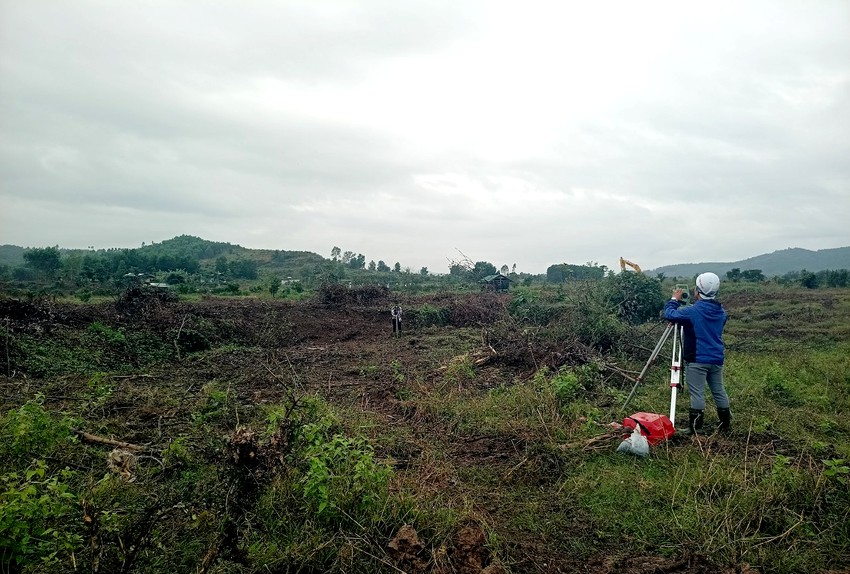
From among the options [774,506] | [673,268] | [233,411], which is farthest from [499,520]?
[673,268]

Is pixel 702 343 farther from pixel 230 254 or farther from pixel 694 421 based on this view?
pixel 230 254

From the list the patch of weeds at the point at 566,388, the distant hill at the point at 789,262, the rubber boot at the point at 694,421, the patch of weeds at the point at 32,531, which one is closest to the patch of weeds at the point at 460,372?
the patch of weeds at the point at 566,388

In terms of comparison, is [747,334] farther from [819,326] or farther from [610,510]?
[610,510]

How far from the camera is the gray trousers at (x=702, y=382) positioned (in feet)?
17.2

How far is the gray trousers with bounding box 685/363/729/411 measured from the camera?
17.2 feet

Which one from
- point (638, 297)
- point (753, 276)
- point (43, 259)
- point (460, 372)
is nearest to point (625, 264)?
point (638, 297)

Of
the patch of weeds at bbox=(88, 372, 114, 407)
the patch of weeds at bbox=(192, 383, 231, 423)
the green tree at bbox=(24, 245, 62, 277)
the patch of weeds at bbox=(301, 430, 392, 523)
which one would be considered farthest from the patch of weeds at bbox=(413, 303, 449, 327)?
the green tree at bbox=(24, 245, 62, 277)

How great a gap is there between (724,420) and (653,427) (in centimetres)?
104

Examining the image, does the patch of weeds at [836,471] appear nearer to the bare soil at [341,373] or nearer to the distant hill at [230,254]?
the bare soil at [341,373]

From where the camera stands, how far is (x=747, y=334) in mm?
13703

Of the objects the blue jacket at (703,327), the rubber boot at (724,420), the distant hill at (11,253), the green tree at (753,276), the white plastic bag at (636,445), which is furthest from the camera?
the distant hill at (11,253)

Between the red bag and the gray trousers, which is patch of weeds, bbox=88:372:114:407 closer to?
the red bag

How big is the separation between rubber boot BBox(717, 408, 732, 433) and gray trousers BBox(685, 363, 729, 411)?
5 centimetres

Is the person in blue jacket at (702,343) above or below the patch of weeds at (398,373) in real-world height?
above
